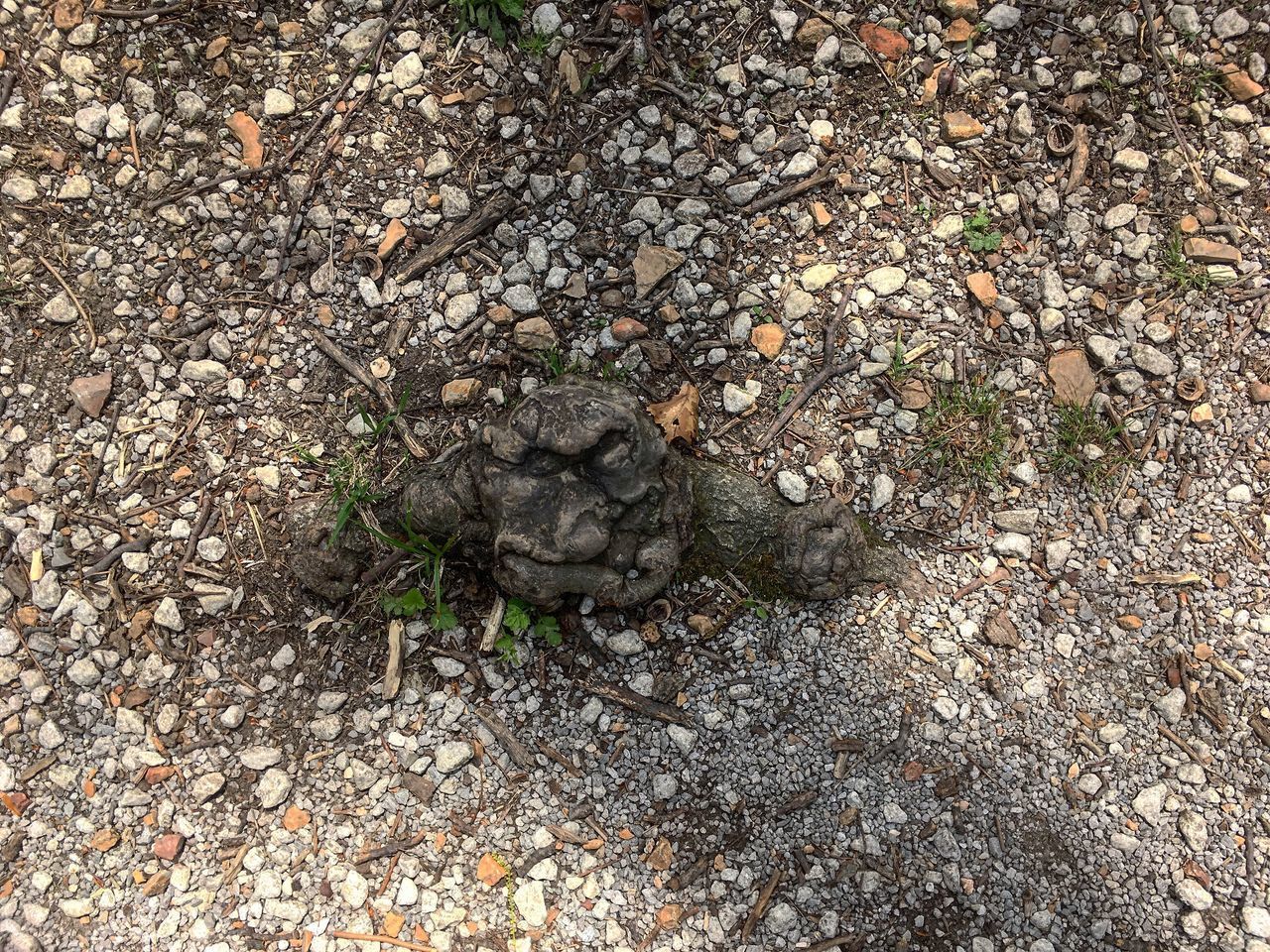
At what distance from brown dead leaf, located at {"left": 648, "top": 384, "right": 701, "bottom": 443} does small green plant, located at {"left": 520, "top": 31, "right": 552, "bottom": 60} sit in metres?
1.25

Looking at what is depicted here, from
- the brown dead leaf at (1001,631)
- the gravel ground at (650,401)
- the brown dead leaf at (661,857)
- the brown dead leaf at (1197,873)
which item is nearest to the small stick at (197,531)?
the gravel ground at (650,401)

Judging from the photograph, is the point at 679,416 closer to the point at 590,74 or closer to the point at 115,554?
the point at 590,74

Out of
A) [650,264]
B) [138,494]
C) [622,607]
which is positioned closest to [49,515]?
[138,494]

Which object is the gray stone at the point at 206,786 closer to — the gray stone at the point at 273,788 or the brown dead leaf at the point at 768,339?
the gray stone at the point at 273,788

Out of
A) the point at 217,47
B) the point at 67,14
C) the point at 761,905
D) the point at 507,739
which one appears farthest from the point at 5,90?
the point at 761,905

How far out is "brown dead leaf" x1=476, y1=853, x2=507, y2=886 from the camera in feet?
8.18

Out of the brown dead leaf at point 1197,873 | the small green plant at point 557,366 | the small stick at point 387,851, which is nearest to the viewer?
the brown dead leaf at point 1197,873

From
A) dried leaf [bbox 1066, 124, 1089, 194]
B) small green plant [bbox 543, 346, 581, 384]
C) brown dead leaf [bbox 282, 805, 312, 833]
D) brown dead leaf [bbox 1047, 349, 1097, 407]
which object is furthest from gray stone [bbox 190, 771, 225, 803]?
dried leaf [bbox 1066, 124, 1089, 194]

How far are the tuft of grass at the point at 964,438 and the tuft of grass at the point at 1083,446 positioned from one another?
180 mm

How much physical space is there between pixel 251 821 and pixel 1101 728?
2670 mm

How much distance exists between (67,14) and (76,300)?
3.18ft

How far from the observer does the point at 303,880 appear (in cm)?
252

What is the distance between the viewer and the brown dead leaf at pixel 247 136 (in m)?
2.77

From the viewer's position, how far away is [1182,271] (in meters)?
2.70
